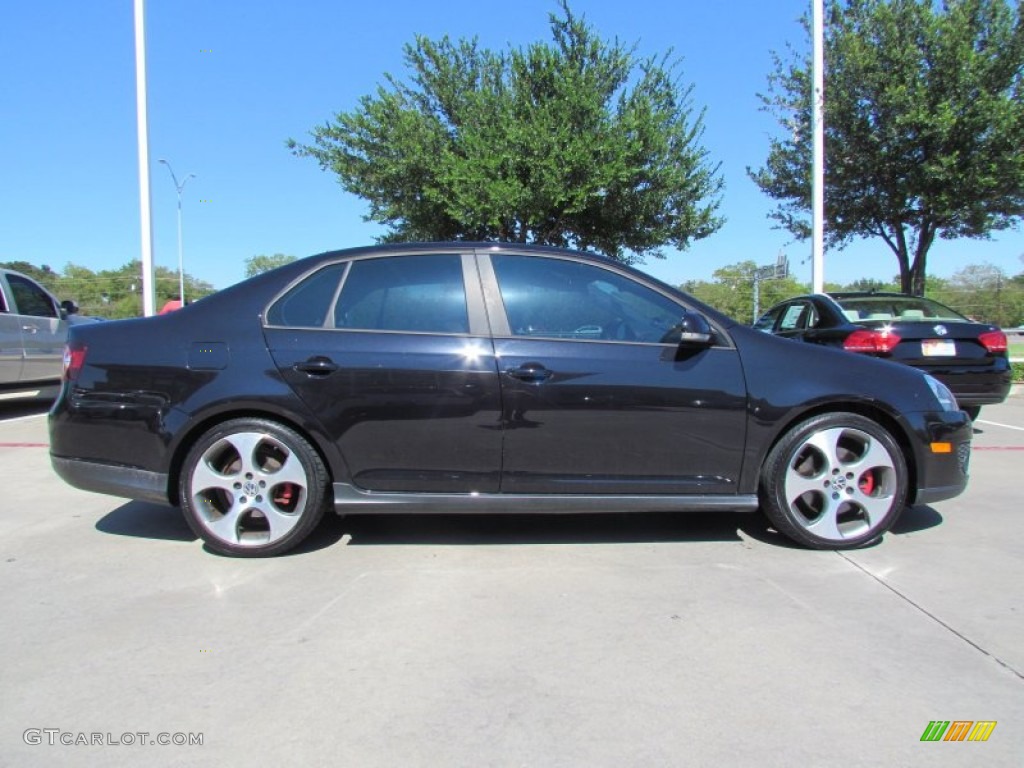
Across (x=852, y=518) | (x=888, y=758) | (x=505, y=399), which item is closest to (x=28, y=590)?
(x=505, y=399)

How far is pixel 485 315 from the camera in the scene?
3.71 meters

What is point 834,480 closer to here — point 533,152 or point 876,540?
point 876,540

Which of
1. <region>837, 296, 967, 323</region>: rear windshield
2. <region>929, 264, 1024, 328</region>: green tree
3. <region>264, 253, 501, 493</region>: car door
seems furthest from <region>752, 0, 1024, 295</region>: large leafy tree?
<region>929, 264, 1024, 328</region>: green tree

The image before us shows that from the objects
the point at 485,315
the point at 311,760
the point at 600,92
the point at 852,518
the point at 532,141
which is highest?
the point at 600,92

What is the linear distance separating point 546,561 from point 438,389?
106 centimetres

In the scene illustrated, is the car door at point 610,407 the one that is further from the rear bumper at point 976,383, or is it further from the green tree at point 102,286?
the green tree at point 102,286

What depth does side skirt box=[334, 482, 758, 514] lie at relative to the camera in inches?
143

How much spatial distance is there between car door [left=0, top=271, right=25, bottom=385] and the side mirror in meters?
8.71

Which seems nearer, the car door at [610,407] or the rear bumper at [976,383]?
the car door at [610,407]

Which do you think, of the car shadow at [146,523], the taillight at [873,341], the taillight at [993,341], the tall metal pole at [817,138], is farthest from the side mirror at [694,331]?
the tall metal pole at [817,138]

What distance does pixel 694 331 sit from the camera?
358 centimetres

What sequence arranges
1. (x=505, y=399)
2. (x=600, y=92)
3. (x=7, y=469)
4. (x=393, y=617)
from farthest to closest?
1. (x=600, y=92)
2. (x=7, y=469)
3. (x=505, y=399)
4. (x=393, y=617)

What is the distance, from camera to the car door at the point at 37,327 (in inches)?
358

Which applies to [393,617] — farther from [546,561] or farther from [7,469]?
[7,469]
